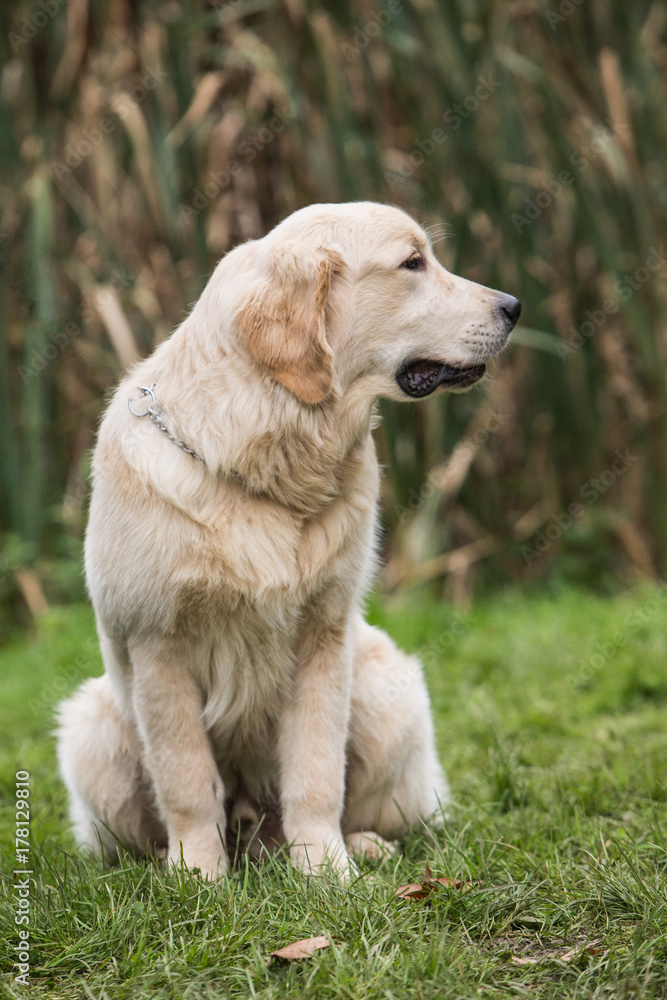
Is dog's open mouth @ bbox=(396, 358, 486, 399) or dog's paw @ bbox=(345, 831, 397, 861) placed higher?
dog's open mouth @ bbox=(396, 358, 486, 399)

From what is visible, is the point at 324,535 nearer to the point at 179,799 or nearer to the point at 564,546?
the point at 179,799

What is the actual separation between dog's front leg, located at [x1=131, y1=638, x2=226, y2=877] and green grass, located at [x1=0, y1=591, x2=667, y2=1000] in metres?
0.13

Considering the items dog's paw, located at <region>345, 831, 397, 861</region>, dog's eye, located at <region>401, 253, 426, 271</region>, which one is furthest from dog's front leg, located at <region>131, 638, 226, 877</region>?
dog's eye, located at <region>401, 253, 426, 271</region>

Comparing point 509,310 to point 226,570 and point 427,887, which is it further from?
point 427,887

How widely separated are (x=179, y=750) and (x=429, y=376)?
1.10 metres

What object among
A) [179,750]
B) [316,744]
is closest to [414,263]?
[316,744]

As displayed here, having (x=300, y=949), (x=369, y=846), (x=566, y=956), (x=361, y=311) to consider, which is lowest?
(x=369, y=846)

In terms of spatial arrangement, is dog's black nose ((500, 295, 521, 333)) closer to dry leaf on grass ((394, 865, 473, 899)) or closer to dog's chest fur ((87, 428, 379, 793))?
dog's chest fur ((87, 428, 379, 793))

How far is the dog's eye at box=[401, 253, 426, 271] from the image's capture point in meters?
2.53

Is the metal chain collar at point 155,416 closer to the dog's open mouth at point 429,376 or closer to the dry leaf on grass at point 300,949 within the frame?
the dog's open mouth at point 429,376

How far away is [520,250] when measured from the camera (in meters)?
5.77

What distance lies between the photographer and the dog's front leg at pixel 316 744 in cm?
241

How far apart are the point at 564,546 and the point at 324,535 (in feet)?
14.1

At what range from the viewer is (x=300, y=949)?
1836mm
